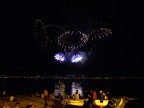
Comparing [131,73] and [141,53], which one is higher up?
[141,53]

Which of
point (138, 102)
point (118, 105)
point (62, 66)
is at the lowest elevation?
point (118, 105)


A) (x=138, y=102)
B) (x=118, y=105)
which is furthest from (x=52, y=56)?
(x=138, y=102)

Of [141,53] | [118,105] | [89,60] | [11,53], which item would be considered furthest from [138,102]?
[141,53]

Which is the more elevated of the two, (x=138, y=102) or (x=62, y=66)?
(x=62, y=66)

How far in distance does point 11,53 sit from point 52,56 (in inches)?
962

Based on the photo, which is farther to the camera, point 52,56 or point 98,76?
point 98,76

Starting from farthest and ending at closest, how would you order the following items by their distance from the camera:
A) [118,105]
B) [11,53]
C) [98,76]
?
[98,76]
[11,53]
[118,105]

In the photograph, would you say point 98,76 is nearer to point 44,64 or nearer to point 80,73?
point 80,73

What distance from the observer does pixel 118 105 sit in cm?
1253

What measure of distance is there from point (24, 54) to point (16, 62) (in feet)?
23.7

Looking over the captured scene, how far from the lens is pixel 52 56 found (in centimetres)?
14888

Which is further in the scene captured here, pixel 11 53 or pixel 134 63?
pixel 134 63

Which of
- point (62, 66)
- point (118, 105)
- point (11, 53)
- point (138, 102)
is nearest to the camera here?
point (138, 102)

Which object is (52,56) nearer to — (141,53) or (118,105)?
(141,53)
